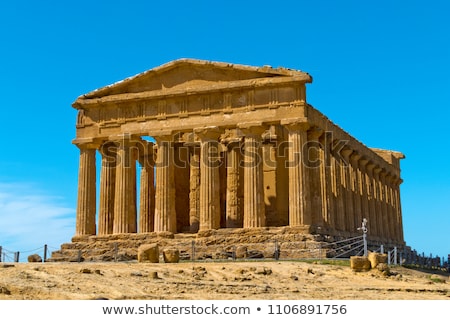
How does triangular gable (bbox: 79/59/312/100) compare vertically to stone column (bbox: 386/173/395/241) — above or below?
above

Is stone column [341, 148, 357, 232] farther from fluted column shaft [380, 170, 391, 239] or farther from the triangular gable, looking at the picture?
the triangular gable

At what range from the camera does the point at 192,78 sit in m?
36.6

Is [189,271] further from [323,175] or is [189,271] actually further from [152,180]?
[152,180]

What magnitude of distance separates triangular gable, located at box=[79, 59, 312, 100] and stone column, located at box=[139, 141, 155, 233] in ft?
14.3

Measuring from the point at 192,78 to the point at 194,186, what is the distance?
740 centimetres

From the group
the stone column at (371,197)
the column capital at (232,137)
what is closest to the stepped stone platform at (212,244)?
the column capital at (232,137)

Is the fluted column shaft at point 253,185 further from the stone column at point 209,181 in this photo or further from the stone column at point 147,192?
the stone column at point 147,192

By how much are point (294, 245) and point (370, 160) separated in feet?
57.3

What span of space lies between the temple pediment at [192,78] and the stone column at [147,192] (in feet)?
14.4

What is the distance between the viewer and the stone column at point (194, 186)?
4007cm

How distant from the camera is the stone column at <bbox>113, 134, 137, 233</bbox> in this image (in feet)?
122

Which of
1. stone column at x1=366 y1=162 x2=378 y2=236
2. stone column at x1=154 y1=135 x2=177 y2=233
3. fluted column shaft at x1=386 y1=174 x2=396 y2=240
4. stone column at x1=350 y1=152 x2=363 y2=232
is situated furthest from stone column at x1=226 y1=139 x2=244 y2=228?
fluted column shaft at x1=386 y1=174 x2=396 y2=240

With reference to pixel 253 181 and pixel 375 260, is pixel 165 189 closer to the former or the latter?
pixel 253 181

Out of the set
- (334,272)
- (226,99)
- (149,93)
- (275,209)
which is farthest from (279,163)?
(334,272)
